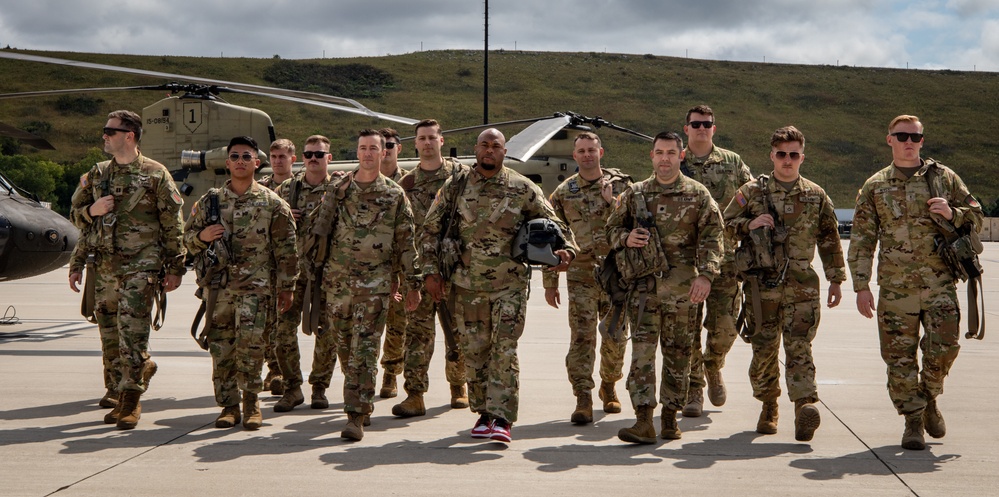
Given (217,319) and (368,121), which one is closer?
(217,319)

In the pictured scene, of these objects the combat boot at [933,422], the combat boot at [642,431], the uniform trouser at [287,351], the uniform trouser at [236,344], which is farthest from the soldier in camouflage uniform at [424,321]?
the combat boot at [933,422]

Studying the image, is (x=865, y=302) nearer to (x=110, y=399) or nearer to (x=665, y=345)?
(x=665, y=345)

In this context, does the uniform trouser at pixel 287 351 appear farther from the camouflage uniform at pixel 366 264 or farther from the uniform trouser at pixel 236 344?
the camouflage uniform at pixel 366 264

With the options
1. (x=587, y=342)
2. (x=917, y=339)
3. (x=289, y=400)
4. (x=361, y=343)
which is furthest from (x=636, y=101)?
(x=361, y=343)

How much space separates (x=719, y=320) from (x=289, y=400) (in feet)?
9.48

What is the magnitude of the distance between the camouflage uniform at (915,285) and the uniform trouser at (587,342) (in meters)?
1.57

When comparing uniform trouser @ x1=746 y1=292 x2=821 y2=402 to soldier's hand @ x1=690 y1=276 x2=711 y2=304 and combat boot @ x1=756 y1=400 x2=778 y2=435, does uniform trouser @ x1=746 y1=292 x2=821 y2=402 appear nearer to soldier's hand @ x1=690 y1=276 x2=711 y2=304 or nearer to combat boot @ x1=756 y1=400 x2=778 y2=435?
combat boot @ x1=756 y1=400 x2=778 y2=435

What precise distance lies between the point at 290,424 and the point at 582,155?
258 cm

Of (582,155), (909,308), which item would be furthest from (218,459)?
(909,308)

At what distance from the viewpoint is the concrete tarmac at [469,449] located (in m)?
4.61

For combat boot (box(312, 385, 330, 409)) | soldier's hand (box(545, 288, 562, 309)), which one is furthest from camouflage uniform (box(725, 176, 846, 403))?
combat boot (box(312, 385, 330, 409))

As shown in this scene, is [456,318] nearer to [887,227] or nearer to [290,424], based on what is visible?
[290,424]

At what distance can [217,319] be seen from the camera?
5961 millimetres

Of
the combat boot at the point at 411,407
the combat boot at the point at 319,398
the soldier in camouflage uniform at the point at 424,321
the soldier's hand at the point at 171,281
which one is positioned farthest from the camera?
the combat boot at the point at 319,398
